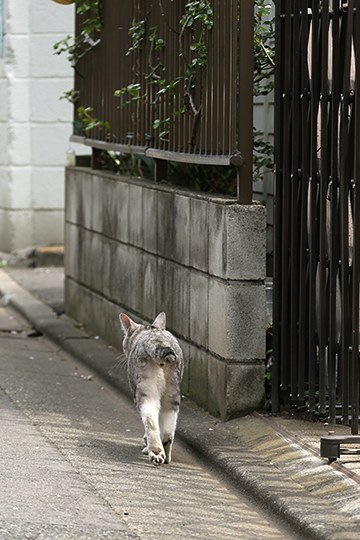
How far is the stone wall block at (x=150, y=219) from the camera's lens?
1021 cm

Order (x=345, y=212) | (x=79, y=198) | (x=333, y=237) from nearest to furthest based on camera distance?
1. (x=345, y=212)
2. (x=333, y=237)
3. (x=79, y=198)

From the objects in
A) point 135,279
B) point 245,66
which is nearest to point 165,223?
point 135,279

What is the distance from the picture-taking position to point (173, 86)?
31.3ft

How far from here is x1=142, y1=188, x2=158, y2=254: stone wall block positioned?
10.2 metres

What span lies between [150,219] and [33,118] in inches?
267

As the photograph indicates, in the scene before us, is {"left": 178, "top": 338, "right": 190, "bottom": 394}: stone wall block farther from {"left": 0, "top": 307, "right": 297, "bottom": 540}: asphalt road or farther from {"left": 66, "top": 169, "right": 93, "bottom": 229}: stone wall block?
{"left": 66, "top": 169, "right": 93, "bottom": 229}: stone wall block

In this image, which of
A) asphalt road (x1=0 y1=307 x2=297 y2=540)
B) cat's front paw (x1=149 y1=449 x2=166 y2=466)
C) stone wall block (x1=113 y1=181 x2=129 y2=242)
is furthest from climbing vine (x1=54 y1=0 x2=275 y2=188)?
cat's front paw (x1=149 y1=449 x2=166 y2=466)

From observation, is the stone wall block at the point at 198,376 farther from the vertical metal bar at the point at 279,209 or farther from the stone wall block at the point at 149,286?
the stone wall block at the point at 149,286

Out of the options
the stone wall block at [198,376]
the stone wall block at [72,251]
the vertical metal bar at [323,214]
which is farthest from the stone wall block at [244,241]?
the stone wall block at [72,251]

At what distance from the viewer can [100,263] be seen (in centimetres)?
1202

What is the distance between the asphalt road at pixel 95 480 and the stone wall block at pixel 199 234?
1.17 metres

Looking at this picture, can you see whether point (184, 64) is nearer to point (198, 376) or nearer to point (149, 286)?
point (149, 286)

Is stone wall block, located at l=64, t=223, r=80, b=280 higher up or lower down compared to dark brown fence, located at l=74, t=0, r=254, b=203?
lower down

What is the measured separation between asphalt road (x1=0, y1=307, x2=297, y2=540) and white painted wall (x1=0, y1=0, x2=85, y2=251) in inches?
266
